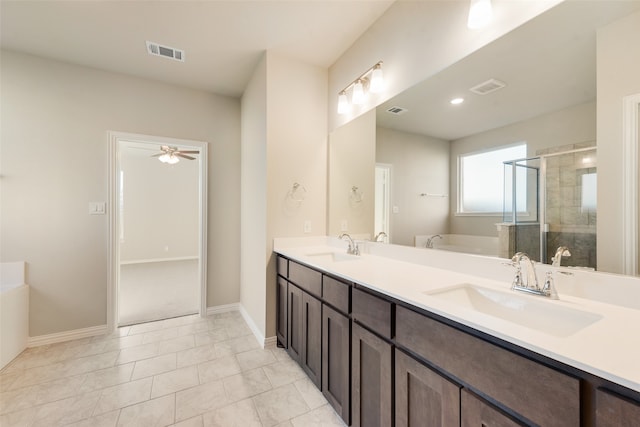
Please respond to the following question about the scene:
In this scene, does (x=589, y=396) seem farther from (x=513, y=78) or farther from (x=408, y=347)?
(x=513, y=78)

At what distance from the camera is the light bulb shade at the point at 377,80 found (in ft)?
6.36

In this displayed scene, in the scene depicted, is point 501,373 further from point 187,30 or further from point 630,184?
point 187,30

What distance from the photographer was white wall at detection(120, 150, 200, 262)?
240 inches

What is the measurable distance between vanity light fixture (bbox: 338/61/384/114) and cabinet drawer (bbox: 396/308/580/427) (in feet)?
5.44

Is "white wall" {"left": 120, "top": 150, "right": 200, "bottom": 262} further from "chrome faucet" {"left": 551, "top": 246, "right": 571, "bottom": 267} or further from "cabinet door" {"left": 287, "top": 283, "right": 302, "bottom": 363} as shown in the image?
"chrome faucet" {"left": 551, "top": 246, "right": 571, "bottom": 267}

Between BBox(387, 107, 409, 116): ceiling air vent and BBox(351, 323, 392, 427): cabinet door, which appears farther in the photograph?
BBox(387, 107, 409, 116): ceiling air vent

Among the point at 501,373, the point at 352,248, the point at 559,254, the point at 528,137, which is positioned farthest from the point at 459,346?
the point at 352,248

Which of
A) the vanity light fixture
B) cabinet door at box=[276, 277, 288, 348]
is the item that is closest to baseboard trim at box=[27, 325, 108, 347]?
cabinet door at box=[276, 277, 288, 348]

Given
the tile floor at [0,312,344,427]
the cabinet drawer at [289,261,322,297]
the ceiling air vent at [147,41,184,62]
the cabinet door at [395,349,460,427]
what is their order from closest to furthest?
the cabinet door at [395,349,460,427], the tile floor at [0,312,344,427], the cabinet drawer at [289,261,322,297], the ceiling air vent at [147,41,184,62]

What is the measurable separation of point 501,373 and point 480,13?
1545 mm

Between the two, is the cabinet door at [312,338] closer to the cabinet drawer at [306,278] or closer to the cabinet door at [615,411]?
the cabinet drawer at [306,278]

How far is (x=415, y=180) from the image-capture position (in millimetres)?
1772

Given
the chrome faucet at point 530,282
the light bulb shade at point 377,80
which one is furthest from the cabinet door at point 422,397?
the light bulb shade at point 377,80

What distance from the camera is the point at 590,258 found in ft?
3.36
